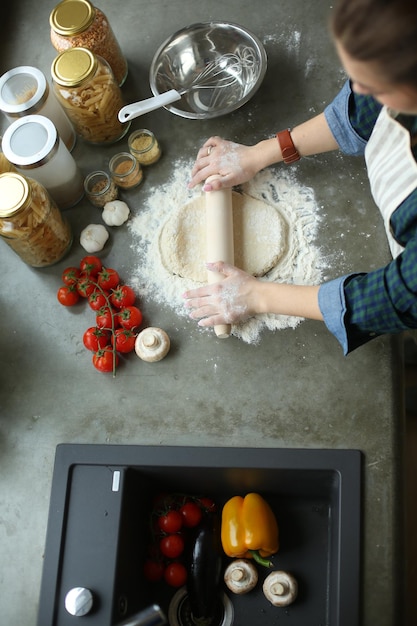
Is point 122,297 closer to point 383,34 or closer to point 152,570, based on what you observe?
point 152,570

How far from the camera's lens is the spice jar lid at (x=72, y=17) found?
45.8 inches

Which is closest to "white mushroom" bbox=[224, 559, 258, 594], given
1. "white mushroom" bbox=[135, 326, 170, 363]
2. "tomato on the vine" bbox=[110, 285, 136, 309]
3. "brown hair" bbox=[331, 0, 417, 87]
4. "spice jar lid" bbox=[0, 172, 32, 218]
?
"white mushroom" bbox=[135, 326, 170, 363]

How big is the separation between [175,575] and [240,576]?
0.13 metres

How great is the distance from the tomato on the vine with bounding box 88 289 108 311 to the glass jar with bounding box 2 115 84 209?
0.74 ft

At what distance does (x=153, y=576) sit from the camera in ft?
3.68

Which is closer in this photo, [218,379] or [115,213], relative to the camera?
[218,379]

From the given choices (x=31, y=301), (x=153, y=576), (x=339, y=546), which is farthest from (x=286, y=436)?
(x=31, y=301)

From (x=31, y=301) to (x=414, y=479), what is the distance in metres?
1.05

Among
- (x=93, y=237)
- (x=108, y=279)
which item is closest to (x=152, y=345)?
(x=108, y=279)

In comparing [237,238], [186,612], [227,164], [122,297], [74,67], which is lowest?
[186,612]

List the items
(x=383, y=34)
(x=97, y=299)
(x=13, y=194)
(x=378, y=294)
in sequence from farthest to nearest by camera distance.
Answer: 1. (x=97, y=299)
2. (x=13, y=194)
3. (x=378, y=294)
4. (x=383, y=34)

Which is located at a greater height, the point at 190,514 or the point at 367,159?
the point at 367,159

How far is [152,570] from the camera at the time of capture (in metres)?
1.12

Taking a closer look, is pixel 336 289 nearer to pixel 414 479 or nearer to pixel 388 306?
pixel 388 306
